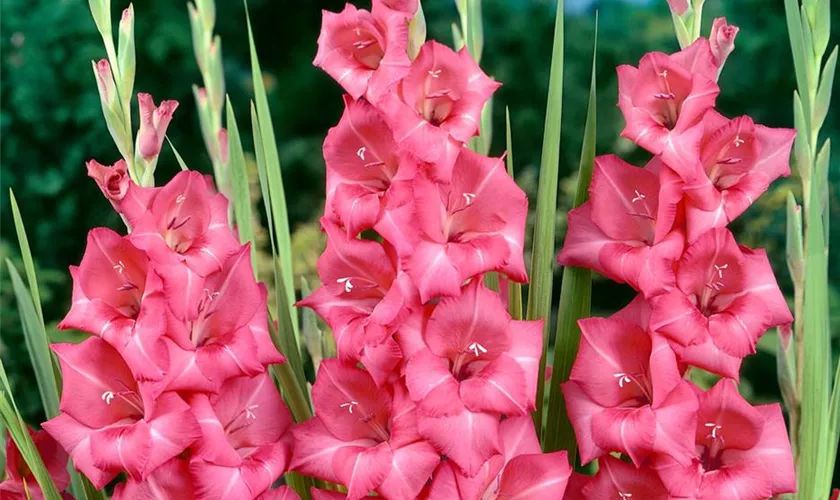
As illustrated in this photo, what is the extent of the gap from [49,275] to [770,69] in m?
1.39

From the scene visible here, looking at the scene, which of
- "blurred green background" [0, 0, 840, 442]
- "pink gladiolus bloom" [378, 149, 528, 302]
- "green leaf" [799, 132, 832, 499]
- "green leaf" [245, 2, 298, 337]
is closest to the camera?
"pink gladiolus bloom" [378, 149, 528, 302]

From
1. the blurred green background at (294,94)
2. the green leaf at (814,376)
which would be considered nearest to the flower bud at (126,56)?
the green leaf at (814,376)

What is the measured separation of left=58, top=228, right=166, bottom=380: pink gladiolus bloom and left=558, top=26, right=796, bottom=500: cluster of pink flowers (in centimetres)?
25

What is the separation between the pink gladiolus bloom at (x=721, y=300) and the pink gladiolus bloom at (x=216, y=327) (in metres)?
0.24

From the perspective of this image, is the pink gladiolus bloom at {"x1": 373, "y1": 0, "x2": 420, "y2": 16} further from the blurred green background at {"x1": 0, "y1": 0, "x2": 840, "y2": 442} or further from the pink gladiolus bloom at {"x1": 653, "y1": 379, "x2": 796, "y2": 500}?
the blurred green background at {"x1": 0, "y1": 0, "x2": 840, "y2": 442}

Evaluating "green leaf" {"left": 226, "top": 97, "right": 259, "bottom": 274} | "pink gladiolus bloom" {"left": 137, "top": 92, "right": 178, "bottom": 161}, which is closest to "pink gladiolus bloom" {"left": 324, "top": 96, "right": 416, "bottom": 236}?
"pink gladiolus bloom" {"left": 137, "top": 92, "right": 178, "bottom": 161}

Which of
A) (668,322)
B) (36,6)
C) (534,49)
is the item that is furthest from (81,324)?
(534,49)

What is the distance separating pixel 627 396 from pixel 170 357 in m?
0.28

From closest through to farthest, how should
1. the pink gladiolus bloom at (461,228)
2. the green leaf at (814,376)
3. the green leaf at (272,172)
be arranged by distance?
the pink gladiolus bloom at (461,228) < the green leaf at (814,376) < the green leaf at (272,172)

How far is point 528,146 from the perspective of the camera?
216 centimetres

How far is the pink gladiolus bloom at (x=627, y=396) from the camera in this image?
2.04 feet

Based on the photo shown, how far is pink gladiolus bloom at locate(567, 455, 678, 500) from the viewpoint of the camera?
656mm

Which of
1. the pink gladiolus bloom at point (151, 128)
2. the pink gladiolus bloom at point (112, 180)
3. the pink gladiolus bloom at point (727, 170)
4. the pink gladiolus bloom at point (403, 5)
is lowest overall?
the pink gladiolus bloom at point (727, 170)

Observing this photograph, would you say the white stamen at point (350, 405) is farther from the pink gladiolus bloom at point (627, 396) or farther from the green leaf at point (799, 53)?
the green leaf at point (799, 53)
